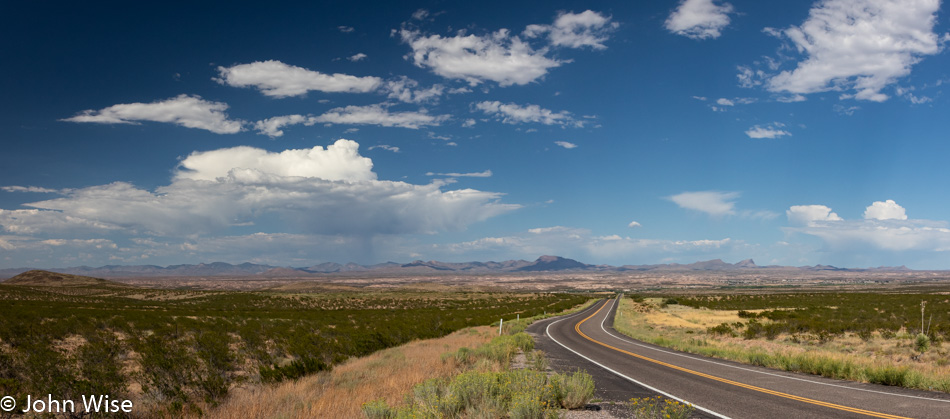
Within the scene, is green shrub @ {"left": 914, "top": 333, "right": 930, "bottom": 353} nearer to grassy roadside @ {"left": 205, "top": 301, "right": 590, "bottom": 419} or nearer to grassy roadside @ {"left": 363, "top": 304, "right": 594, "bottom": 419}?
grassy roadside @ {"left": 205, "top": 301, "right": 590, "bottom": 419}

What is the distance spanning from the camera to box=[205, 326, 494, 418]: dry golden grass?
8797 mm

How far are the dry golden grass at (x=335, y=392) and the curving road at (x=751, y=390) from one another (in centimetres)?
544

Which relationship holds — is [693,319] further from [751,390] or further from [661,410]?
[661,410]

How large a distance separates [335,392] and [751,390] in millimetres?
10551

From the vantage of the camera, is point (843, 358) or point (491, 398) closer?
point (491, 398)

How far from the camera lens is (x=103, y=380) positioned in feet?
38.6

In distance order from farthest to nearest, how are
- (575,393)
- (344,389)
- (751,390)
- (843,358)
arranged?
(843,358) → (751,390) → (344,389) → (575,393)

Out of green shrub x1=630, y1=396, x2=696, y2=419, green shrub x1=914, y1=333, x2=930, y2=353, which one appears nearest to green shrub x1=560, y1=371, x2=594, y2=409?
green shrub x1=630, y1=396, x2=696, y2=419

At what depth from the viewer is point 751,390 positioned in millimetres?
12203

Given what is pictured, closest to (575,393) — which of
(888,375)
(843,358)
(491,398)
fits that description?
(491,398)

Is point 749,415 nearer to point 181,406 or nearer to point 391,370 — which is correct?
point 391,370

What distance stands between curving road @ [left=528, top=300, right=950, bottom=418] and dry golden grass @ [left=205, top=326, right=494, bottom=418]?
5439 mm

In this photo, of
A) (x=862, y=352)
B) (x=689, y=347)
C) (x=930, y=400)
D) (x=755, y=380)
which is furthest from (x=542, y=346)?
(x=930, y=400)

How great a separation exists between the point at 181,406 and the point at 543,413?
751 cm
